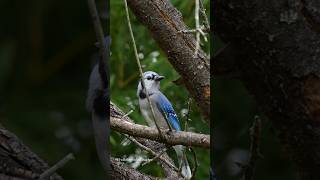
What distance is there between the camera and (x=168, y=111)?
1.00 m

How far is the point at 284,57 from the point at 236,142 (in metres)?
0.63

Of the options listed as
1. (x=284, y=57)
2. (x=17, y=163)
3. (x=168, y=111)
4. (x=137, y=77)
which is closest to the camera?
(x=284, y=57)

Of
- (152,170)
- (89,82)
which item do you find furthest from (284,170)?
(89,82)

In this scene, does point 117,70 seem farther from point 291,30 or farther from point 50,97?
point 291,30

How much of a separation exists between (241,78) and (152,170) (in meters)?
0.57

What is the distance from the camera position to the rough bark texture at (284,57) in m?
0.40

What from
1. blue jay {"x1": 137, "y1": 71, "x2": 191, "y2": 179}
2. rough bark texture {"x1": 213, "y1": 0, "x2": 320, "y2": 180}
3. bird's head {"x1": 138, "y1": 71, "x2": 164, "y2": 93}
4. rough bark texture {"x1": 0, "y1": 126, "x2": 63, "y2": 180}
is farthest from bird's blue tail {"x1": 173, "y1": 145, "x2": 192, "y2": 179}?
rough bark texture {"x1": 213, "y1": 0, "x2": 320, "y2": 180}

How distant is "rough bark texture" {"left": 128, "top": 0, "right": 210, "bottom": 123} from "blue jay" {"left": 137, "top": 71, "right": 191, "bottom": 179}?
7 cm

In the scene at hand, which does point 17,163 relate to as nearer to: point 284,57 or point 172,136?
point 284,57

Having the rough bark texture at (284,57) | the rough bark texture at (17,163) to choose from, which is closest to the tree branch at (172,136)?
the rough bark texture at (17,163)

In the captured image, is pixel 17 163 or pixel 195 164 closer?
pixel 17 163

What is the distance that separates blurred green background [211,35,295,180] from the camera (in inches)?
38.0

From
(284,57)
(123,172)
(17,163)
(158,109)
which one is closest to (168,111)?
(158,109)

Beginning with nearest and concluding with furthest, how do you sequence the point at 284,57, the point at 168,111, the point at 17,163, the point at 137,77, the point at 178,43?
the point at 284,57 → the point at 17,163 → the point at 178,43 → the point at 168,111 → the point at 137,77
